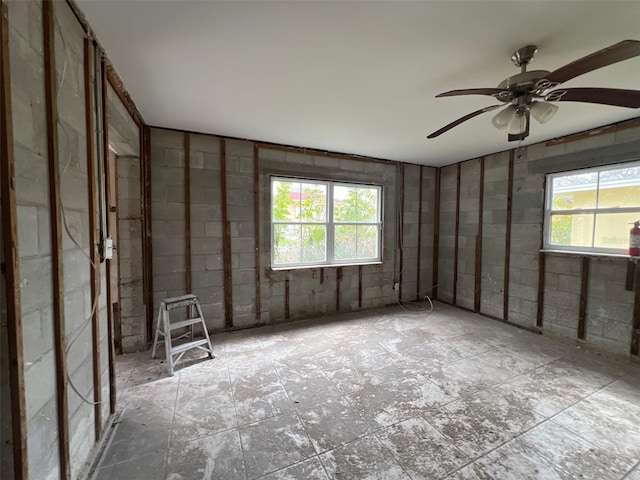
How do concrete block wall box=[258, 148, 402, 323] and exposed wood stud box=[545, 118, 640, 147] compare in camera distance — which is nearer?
exposed wood stud box=[545, 118, 640, 147]

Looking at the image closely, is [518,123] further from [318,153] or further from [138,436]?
[138,436]

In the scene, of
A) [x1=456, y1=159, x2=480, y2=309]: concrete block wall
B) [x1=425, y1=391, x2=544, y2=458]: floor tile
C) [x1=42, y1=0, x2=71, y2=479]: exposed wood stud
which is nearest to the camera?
[x1=42, y1=0, x2=71, y2=479]: exposed wood stud

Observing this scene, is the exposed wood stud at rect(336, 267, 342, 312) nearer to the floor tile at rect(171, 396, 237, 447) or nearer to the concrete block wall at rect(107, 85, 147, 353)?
the floor tile at rect(171, 396, 237, 447)

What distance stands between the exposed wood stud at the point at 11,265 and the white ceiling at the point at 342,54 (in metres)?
0.77

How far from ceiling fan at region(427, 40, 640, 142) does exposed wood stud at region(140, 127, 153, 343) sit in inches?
117

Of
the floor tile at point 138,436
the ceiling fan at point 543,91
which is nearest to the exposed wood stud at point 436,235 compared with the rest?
the ceiling fan at point 543,91

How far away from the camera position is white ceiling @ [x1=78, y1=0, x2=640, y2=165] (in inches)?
52.8

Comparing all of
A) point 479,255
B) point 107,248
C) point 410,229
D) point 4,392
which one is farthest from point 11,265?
point 479,255

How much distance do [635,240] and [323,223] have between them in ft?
11.1

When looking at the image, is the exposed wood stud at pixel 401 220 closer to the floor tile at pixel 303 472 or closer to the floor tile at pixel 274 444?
the floor tile at pixel 274 444

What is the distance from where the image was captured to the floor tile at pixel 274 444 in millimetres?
1502

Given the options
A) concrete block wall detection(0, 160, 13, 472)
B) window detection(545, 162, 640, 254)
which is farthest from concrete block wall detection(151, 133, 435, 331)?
concrete block wall detection(0, 160, 13, 472)

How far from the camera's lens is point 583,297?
3.01 m

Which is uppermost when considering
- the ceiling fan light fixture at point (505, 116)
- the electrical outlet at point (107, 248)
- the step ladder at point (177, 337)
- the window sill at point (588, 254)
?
the ceiling fan light fixture at point (505, 116)
